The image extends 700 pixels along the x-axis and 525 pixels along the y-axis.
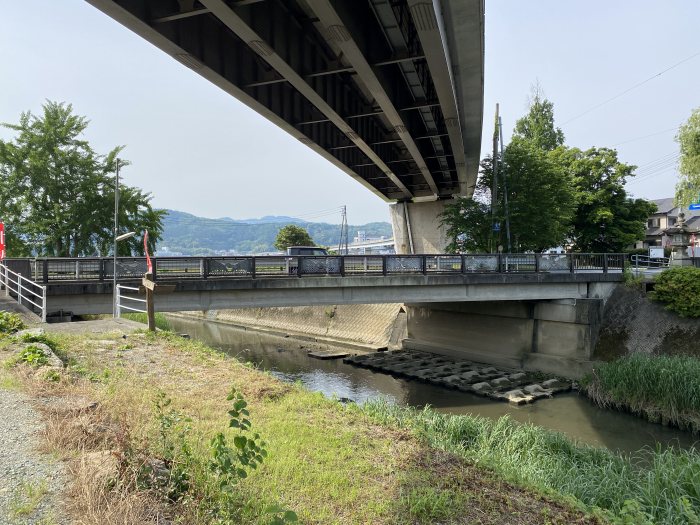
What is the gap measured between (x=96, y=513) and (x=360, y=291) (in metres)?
15.9

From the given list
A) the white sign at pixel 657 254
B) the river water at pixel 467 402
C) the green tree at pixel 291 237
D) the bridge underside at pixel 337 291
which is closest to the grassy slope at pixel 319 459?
the river water at pixel 467 402

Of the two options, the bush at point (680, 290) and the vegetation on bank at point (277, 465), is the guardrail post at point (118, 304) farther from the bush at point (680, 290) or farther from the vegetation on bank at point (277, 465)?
the bush at point (680, 290)

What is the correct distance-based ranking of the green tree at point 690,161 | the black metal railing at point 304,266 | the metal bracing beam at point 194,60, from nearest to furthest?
the metal bracing beam at point 194,60 < the black metal railing at point 304,266 < the green tree at point 690,161

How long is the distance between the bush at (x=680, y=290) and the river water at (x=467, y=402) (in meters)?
6.59

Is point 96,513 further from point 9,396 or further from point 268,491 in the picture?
point 9,396

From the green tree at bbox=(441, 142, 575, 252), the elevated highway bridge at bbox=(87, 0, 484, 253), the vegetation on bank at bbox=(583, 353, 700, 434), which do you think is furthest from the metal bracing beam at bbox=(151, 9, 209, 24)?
the green tree at bbox=(441, 142, 575, 252)

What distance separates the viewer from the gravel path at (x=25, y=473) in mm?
3182

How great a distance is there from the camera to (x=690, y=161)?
108 ft

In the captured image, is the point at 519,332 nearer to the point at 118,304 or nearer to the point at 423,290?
the point at 423,290

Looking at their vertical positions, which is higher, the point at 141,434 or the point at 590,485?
the point at 141,434

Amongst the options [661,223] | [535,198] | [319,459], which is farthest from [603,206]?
[661,223]

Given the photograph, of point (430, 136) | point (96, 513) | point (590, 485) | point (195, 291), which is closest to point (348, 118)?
point (430, 136)

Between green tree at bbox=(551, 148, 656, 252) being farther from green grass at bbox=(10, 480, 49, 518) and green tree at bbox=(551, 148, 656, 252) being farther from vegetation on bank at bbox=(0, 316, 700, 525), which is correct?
green grass at bbox=(10, 480, 49, 518)

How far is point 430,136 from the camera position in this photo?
23.1m
